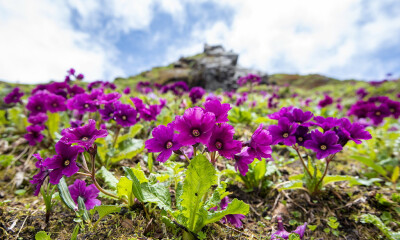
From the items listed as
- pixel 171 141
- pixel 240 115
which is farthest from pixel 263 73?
pixel 171 141

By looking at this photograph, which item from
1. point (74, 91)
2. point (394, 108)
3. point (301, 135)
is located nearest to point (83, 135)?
point (301, 135)

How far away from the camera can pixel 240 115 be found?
14.3 ft

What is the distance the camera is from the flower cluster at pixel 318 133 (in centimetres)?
182

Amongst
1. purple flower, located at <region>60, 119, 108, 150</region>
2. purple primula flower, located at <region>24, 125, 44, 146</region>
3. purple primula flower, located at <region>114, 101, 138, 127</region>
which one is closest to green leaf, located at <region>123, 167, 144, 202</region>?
purple flower, located at <region>60, 119, 108, 150</region>

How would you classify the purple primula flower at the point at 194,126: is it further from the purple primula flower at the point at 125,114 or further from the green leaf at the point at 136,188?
the purple primula flower at the point at 125,114

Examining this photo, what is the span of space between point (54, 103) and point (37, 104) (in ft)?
0.98

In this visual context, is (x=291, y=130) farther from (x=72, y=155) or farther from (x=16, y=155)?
(x=16, y=155)

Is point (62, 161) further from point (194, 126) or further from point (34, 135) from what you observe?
point (34, 135)

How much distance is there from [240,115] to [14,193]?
3.55 m

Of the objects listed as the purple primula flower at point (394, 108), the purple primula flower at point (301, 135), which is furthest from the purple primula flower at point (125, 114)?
the purple primula flower at point (394, 108)

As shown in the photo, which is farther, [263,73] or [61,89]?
[263,73]

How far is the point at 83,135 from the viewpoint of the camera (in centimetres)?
158

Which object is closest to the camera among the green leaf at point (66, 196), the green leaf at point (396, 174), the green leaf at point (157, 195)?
the green leaf at point (157, 195)

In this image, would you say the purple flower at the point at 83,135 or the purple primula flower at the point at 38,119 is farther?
the purple primula flower at the point at 38,119
